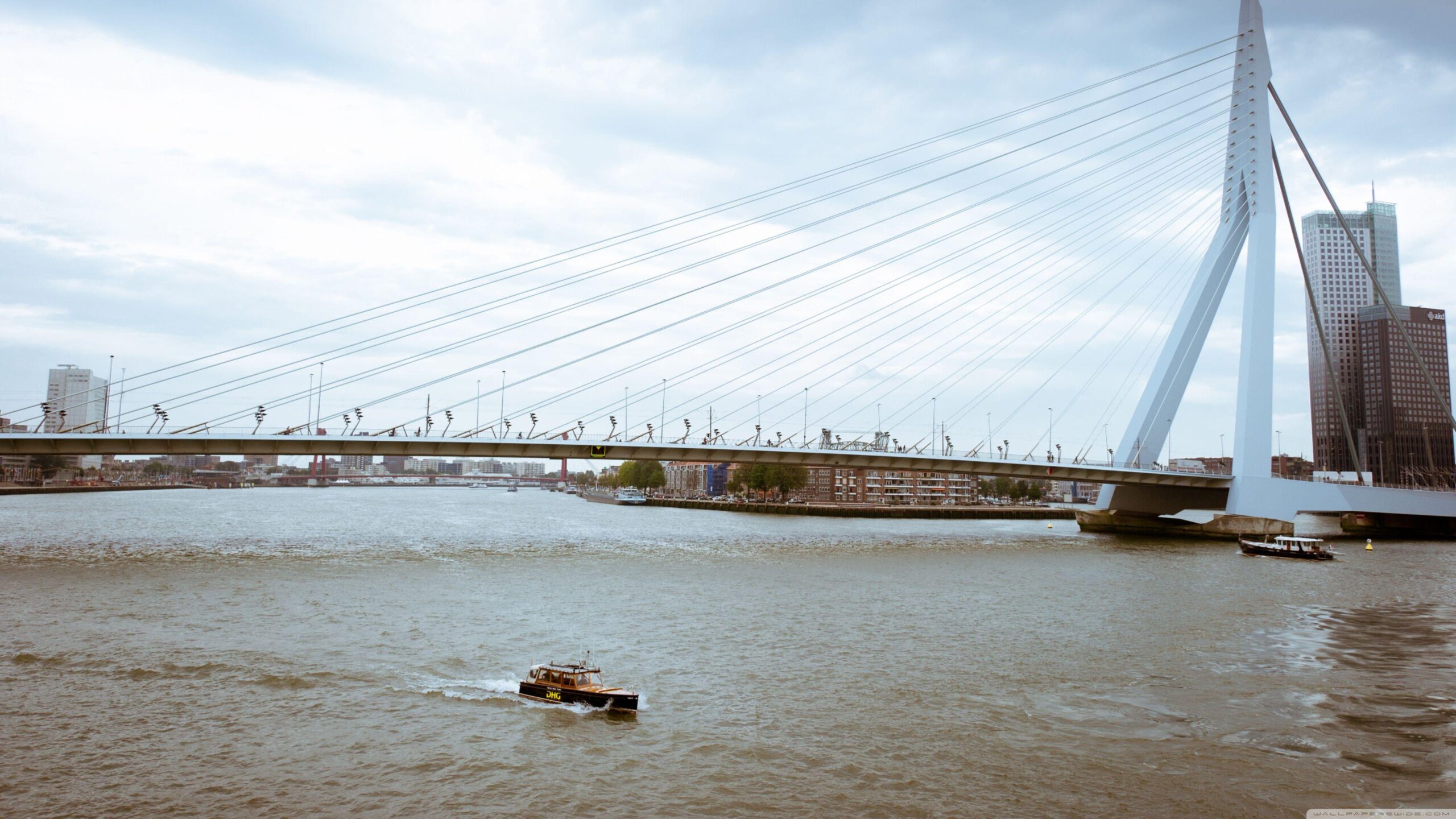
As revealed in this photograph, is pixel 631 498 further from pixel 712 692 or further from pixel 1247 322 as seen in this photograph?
pixel 712 692

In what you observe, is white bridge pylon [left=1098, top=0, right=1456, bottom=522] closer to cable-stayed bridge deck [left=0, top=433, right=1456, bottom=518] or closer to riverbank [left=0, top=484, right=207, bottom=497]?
cable-stayed bridge deck [left=0, top=433, right=1456, bottom=518]

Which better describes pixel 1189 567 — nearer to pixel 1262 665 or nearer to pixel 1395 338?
pixel 1262 665

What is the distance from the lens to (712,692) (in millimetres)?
13930

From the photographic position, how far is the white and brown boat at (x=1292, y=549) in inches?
1606

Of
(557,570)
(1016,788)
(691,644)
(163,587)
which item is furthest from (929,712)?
(163,587)

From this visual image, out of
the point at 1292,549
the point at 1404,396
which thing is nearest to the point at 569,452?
the point at 1292,549

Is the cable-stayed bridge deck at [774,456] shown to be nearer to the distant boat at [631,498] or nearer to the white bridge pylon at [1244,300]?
the white bridge pylon at [1244,300]

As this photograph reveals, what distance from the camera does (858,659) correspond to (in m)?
16.5

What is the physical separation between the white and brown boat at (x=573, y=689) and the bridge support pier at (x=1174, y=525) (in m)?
46.0

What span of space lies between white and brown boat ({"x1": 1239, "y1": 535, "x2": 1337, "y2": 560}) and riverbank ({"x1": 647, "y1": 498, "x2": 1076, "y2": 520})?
164 feet

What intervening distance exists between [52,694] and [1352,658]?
75.8 ft

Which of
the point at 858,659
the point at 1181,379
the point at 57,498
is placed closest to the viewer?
the point at 858,659

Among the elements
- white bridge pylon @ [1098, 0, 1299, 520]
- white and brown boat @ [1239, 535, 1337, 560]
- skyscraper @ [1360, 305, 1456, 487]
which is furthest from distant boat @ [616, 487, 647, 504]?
skyscraper @ [1360, 305, 1456, 487]

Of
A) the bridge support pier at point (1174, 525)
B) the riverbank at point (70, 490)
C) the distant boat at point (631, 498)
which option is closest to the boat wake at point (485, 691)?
the bridge support pier at point (1174, 525)
